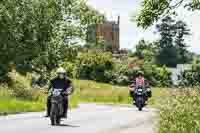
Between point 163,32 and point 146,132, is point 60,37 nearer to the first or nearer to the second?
point 146,132

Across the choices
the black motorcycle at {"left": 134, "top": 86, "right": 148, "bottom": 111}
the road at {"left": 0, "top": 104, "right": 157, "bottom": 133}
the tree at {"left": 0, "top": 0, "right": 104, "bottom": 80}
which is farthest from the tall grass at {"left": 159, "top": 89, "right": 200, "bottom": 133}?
the tree at {"left": 0, "top": 0, "right": 104, "bottom": 80}

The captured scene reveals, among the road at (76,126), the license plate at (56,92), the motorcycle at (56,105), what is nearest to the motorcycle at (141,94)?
the road at (76,126)

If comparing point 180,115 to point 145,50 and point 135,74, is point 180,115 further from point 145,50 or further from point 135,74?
point 145,50

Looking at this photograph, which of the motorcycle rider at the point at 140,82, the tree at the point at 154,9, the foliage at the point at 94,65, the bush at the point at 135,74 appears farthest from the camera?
the foliage at the point at 94,65

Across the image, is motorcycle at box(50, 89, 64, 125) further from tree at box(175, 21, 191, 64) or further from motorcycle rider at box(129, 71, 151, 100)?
tree at box(175, 21, 191, 64)

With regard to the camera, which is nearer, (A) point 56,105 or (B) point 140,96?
(A) point 56,105

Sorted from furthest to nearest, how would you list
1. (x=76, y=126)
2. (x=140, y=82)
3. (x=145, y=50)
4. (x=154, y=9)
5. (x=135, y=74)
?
(x=145, y=50), (x=135, y=74), (x=140, y=82), (x=76, y=126), (x=154, y=9)

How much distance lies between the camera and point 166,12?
14.2 meters

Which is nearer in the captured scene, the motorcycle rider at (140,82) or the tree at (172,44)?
the motorcycle rider at (140,82)

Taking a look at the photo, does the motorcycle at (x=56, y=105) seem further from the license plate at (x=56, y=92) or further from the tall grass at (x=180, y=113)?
the tall grass at (x=180, y=113)

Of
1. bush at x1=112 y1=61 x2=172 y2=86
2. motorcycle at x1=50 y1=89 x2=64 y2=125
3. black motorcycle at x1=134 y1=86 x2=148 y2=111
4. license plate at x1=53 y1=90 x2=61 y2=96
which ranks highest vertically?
license plate at x1=53 y1=90 x2=61 y2=96

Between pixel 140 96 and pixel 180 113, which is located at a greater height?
pixel 180 113

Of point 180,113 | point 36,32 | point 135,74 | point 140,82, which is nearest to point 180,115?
point 180,113

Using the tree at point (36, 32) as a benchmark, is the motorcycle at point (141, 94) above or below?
below
